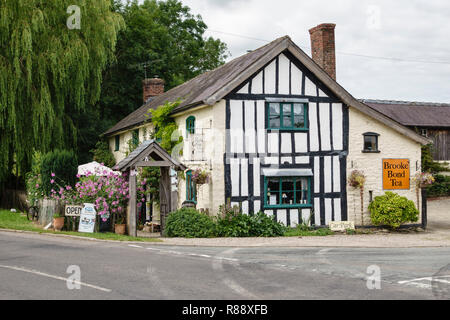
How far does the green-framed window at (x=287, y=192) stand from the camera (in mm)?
18766

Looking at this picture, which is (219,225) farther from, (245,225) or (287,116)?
(287,116)

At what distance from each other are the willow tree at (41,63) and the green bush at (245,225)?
9311 millimetres

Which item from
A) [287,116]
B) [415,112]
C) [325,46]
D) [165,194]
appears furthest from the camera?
[415,112]

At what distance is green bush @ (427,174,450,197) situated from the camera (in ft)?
107

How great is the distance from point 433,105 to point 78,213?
30.4m

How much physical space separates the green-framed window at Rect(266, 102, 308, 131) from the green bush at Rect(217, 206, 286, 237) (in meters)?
3.50

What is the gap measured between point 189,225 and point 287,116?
576 centimetres

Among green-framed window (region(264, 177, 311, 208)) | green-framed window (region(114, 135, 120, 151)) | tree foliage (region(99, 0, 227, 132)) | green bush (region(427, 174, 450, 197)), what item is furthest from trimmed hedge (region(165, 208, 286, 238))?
green bush (region(427, 174, 450, 197))

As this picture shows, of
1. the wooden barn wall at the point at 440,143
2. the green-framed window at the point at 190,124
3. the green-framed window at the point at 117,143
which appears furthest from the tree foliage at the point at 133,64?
the wooden barn wall at the point at 440,143

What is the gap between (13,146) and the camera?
2233 centimetres

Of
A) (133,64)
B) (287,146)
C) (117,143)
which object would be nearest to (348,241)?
(287,146)

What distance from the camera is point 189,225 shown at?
1673 centimetres
